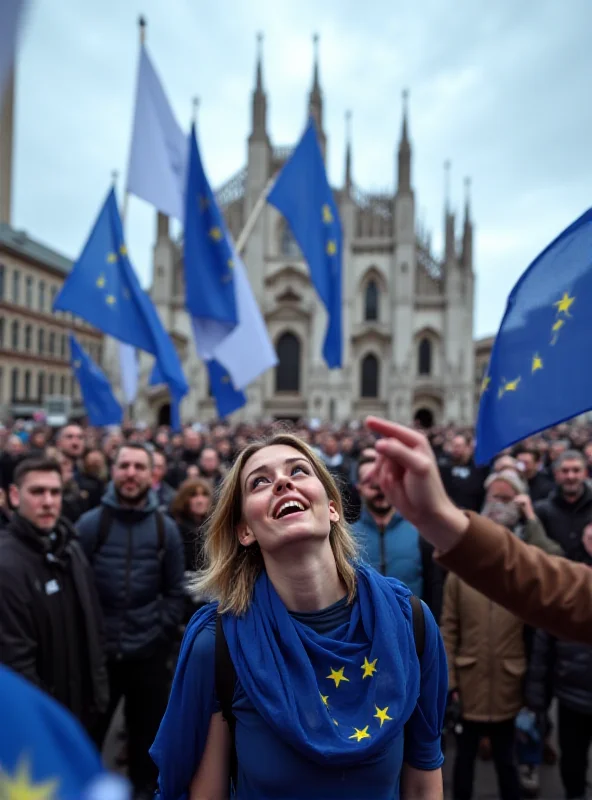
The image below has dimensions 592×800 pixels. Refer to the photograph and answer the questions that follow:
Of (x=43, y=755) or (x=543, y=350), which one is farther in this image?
(x=543, y=350)

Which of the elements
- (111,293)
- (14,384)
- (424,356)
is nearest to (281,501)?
(111,293)

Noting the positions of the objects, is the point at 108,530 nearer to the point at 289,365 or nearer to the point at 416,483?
the point at 416,483

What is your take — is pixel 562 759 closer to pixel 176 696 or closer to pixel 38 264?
pixel 176 696

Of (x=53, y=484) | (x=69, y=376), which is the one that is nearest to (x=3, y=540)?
(x=53, y=484)

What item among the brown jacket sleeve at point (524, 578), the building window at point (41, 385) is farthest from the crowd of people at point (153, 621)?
the building window at point (41, 385)

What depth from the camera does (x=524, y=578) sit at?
48.4 inches

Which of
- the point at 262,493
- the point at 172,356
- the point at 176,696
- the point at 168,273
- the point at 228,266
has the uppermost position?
the point at 168,273

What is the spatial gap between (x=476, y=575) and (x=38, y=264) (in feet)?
131

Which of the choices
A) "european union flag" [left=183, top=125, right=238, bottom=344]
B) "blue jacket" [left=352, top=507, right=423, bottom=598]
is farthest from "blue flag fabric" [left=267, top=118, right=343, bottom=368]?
"blue jacket" [left=352, top=507, right=423, bottom=598]

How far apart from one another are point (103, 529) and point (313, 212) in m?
6.88

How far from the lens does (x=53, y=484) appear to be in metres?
3.08

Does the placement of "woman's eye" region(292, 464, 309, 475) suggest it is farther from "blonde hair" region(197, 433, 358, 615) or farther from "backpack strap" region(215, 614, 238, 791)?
"backpack strap" region(215, 614, 238, 791)

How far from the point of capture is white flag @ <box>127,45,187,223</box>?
7.90m

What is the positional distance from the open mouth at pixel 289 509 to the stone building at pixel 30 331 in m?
31.1
